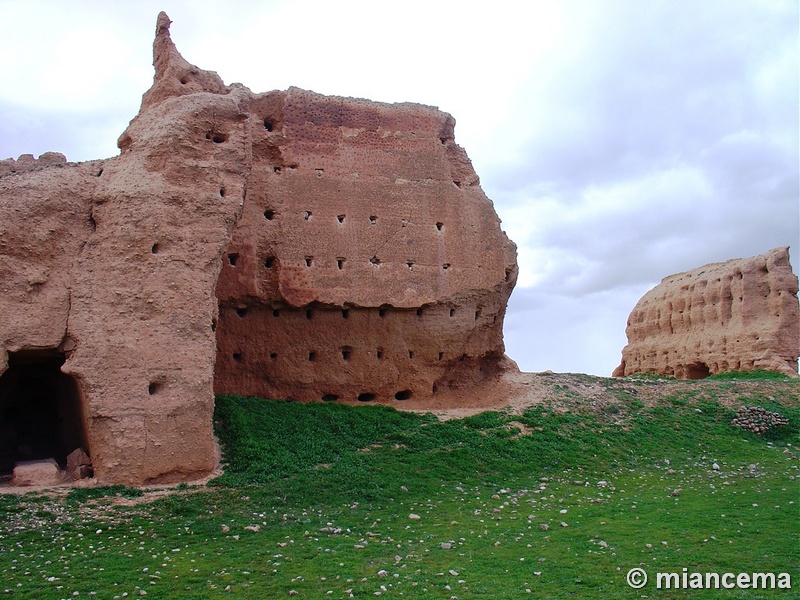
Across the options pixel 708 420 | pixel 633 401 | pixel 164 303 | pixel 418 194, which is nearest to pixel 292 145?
pixel 418 194

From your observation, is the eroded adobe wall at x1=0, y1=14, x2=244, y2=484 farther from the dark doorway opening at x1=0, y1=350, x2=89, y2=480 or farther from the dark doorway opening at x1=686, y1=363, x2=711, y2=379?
the dark doorway opening at x1=686, y1=363, x2=711, y2=379

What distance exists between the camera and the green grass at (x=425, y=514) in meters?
8.23

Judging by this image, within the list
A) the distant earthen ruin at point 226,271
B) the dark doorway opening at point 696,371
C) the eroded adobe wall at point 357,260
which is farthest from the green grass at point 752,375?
the eroded adobe wall at point 357,260

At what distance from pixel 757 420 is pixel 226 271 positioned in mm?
13447

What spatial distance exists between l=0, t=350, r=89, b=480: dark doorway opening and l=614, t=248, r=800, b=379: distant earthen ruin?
23.4 meters

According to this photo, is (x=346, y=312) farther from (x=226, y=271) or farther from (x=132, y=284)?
(x=132, y=284)

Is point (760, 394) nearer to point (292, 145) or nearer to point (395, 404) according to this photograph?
point (395, 404)

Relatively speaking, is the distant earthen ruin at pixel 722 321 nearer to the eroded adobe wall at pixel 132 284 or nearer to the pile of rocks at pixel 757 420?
the pile of rocks at pixel 757 420

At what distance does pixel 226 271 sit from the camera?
56.3 ft

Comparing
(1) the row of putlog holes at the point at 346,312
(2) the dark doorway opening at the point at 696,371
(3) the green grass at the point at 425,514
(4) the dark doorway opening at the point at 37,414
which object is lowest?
(3) the green grass at the point at 425,514

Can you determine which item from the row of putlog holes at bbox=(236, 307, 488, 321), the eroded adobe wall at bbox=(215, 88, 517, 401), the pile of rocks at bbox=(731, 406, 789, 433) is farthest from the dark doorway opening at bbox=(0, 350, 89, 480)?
the pile of rocks at bbox=(731, 406, 789, 433)

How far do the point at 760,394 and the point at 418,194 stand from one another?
10860mm

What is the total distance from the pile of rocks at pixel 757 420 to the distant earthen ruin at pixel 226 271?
6269 mm

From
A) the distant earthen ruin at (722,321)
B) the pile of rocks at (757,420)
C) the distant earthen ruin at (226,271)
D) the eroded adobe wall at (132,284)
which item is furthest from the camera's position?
the distant earthen ruin at (722,321)
